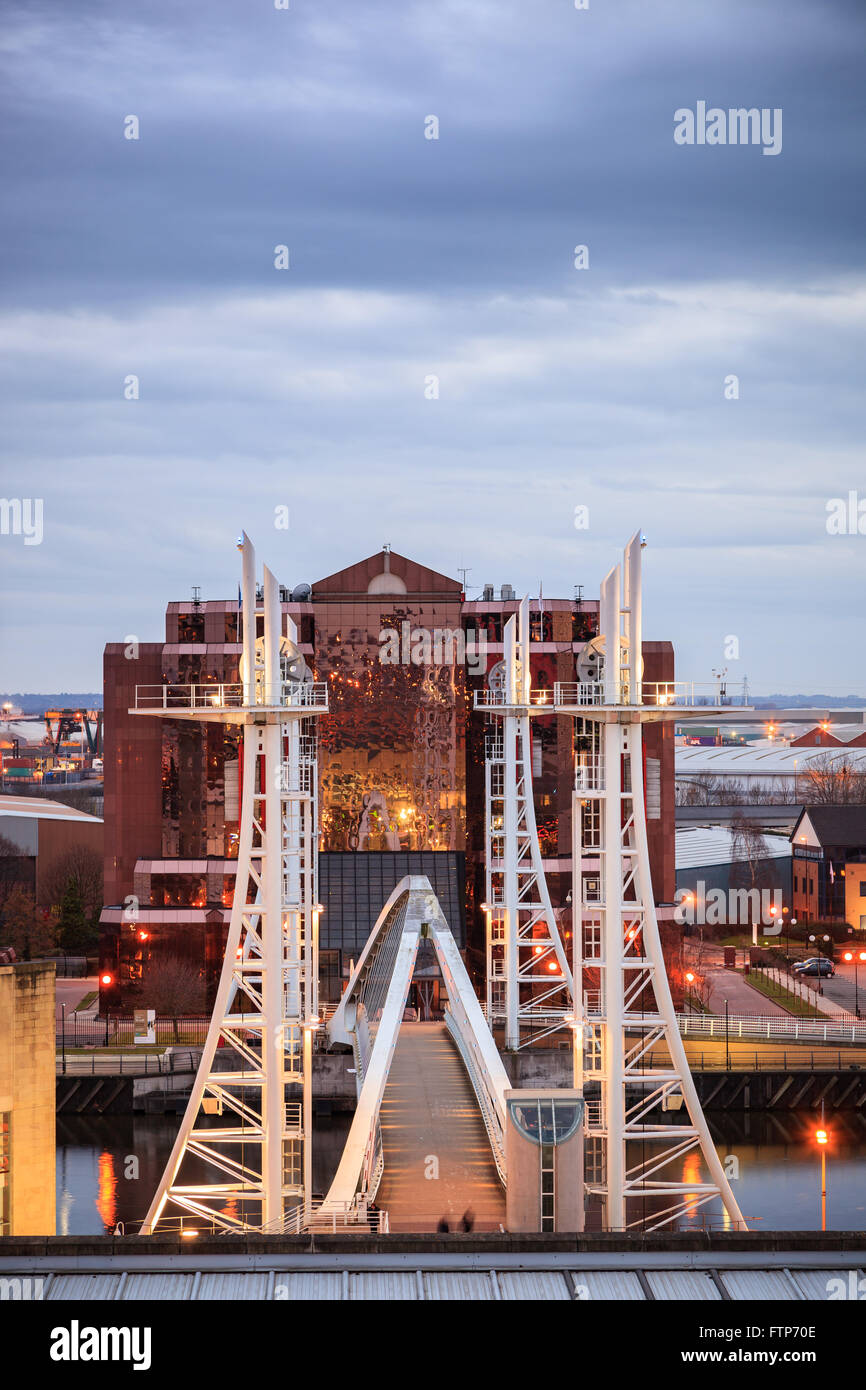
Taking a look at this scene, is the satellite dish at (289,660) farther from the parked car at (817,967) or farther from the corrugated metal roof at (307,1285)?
the parked car at (817,967)

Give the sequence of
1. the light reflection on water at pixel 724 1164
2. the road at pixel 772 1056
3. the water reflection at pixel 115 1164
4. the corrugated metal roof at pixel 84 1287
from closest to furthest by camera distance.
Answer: the corrugated metal roof at pixel 84 1287 < the light reflection on water at pixel 724 1164 < the water reflection at pixel 115 1164 < the road at pixel 772 1056

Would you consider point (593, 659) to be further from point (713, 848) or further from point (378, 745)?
point (713, 848)

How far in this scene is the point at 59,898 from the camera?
266ft

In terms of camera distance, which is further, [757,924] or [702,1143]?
[757,924]

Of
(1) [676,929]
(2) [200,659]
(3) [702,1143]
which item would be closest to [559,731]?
(1) [676,929]

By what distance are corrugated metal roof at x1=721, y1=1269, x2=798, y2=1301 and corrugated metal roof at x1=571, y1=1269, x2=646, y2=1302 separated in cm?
102

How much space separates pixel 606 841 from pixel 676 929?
3389 cm

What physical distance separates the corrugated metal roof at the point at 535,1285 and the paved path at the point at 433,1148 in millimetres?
8734

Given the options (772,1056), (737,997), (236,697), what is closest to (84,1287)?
(236,697)

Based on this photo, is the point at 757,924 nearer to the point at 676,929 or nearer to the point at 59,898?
the point at 676,929

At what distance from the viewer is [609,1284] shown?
18953 millimetres

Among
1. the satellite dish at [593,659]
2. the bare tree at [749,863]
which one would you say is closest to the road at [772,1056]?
the satellite dish at [593,659]

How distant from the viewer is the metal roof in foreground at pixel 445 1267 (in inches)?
742

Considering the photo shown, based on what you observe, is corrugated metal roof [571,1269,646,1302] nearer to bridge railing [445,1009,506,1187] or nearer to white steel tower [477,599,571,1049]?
bridge railing [445,1009,506,1187]
